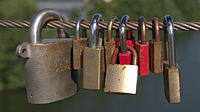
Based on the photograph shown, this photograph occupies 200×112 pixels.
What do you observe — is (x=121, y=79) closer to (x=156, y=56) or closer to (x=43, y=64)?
(x=156, y=56)

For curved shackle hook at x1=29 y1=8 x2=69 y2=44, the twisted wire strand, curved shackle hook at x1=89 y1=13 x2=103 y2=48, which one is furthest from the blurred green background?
curved shackle hook at x1=89 y1=13 x2=103 y2=48

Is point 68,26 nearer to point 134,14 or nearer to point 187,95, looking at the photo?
point 187,95

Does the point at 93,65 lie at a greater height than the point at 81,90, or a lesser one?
greater

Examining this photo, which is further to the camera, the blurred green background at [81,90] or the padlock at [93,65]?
the blurred green background at [81,90]

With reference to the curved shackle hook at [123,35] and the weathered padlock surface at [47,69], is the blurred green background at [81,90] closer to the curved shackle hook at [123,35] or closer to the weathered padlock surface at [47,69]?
the weathered padlock surface at [47,69]

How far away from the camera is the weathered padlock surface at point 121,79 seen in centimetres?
91

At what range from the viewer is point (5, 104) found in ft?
43.1

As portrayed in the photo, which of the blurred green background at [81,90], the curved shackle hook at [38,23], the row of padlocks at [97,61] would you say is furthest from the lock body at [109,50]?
the blurred green background at [81,90]

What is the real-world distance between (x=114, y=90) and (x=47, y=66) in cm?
27

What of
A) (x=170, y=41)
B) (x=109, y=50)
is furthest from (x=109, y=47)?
(x=170, y=41)

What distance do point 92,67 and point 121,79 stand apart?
0.11 metres

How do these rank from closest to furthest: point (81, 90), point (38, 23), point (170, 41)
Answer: point (170, 41) < point (38, 23) < point (81, 90)

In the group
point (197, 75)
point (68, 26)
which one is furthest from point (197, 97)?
point (68, 26)

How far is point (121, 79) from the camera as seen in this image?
0.92 metres
